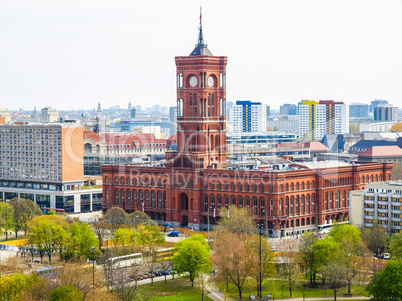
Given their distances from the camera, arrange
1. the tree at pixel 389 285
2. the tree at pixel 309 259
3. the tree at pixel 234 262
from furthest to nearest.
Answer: the tree at pixel 309 259
the tree at pixel 234 262
the tree at pixel 389 285

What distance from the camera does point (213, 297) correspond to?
4547 inches

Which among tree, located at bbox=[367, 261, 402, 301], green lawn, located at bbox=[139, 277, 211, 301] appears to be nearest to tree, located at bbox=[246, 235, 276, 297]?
green lawn, located at bbox=[139, 277, 211, 301]

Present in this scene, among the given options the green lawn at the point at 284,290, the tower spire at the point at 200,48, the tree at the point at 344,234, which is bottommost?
the green lawn at the point at 284,290

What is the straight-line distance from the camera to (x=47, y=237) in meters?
138

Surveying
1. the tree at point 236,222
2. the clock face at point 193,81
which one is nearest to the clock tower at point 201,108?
the clock face at point 193,81

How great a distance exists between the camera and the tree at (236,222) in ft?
478

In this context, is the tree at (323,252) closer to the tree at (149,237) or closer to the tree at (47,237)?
the tree at (149,237)

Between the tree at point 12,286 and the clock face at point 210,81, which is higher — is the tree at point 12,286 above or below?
below

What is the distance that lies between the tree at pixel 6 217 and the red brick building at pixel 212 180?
23.0 meters

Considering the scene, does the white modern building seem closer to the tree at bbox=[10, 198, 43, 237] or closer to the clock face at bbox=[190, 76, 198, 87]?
the clock face at bbox=[190, 76, 198, 87]

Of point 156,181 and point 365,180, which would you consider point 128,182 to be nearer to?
point 156,181

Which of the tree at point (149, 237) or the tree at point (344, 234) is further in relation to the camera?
the tree at point (149, 237)

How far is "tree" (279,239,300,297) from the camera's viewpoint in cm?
11775

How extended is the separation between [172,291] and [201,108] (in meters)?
61.8
